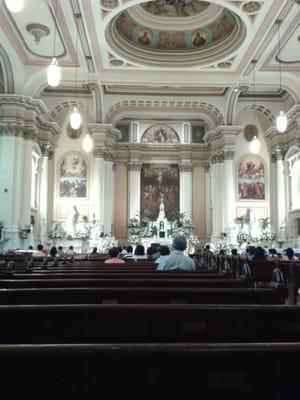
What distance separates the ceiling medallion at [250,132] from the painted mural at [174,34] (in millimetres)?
6103

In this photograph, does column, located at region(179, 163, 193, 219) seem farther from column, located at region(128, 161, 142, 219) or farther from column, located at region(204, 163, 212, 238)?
column, located at region(128, 161, 142, 219)

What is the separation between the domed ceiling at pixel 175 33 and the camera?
15195 mm

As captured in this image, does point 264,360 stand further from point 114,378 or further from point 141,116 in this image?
point 141,116

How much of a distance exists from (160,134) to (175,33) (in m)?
8.05

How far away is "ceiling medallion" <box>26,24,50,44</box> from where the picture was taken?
A: 13430 mm

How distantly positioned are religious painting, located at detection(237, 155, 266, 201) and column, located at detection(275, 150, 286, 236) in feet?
2.95

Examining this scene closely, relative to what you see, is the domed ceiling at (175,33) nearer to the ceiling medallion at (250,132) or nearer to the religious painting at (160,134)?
the ceiling medallion at (250,132)

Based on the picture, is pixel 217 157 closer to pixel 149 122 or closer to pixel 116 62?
pixel 149 122

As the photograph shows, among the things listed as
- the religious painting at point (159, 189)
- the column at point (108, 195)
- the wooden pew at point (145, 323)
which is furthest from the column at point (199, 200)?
the wooden pew at point (145, 323)

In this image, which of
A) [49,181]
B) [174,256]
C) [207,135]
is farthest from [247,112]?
[174,256]

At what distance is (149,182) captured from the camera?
23984 mm

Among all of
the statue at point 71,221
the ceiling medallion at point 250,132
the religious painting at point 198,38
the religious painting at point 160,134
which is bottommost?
the statue at point 71,221

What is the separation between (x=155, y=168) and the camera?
2409cm

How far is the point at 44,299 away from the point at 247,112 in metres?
20.4
